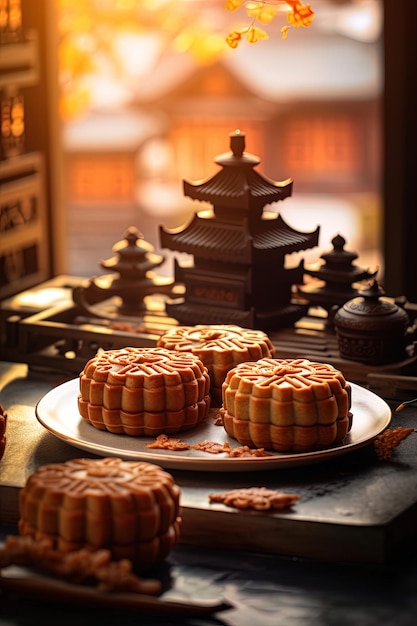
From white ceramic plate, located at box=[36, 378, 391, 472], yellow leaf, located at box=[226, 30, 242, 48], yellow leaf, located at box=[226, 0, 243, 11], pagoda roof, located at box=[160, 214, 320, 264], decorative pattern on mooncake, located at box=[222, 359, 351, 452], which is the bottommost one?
white ceramic plate, located at box=[36, 378, 391, 472]

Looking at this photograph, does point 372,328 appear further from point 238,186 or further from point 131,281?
point 131,281

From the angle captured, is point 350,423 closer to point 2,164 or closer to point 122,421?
point 122,421

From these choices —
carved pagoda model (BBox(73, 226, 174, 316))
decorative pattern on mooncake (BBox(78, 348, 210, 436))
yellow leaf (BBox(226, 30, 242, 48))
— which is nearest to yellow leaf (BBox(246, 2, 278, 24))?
yellow leaf (BBox(226, 30, 242, 48))

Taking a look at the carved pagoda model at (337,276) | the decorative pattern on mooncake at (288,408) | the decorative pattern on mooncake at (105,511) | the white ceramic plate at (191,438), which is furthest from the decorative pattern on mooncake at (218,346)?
the decorative pattern on mooncake at (105,511)

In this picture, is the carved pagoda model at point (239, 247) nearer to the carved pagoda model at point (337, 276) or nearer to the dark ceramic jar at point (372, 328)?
the carved pagoda model at point (337, 276)

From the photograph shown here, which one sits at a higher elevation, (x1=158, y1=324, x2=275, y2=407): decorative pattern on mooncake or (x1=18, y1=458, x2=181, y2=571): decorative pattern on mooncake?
(x1=158, y1=324, x2=275, y2=407): decorative pattern on mooncake

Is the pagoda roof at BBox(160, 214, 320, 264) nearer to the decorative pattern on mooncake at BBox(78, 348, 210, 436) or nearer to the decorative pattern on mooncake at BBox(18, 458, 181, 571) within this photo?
the decorative pattern on mooncake at BBox(78, 348, 210, 436)

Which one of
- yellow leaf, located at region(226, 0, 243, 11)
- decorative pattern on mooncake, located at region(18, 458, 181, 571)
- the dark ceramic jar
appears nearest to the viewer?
decorative pattern on mooncake, located at region(18, 458, 181, 571)

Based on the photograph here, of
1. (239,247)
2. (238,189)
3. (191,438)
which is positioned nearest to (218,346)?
(191,438)
